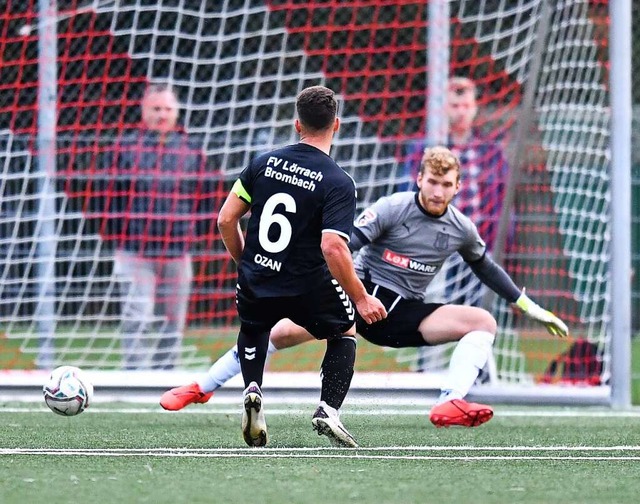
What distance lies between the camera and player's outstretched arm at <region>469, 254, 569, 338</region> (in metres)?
6.99

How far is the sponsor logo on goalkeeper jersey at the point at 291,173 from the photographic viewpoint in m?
5.64

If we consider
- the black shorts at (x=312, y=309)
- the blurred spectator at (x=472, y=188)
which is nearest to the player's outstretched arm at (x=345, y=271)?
the black shorts at (x=312, y=309)

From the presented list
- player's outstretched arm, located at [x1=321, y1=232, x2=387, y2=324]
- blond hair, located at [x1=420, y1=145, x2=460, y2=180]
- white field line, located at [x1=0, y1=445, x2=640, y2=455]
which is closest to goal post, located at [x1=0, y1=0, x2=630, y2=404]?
blond hair, located at [x1=420, y1=145, x2=460, y2=180]

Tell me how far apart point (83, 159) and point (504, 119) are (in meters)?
2.83

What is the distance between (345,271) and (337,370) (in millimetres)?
459

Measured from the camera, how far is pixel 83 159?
9.07 meters

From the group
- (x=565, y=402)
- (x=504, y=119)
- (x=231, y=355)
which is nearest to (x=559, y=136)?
Result: (x=504, y=119)

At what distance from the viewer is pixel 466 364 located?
6715 mm

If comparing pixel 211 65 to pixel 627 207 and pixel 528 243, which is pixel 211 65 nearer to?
pixel 528 243

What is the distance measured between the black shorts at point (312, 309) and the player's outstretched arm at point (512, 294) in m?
1.50

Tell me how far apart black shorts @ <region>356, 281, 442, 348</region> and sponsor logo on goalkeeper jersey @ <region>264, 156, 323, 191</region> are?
4.82 ft

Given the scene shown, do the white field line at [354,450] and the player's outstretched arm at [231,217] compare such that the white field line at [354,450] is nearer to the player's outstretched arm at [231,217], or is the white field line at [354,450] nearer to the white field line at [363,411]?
the player's outstretched arm at [231,217]

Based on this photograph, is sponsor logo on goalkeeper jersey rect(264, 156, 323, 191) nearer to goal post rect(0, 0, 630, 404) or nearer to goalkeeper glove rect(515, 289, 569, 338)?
goalkeeper glove rect(515, 289, 569, 338)

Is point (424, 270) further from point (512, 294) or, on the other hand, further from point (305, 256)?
point (305, 256)
